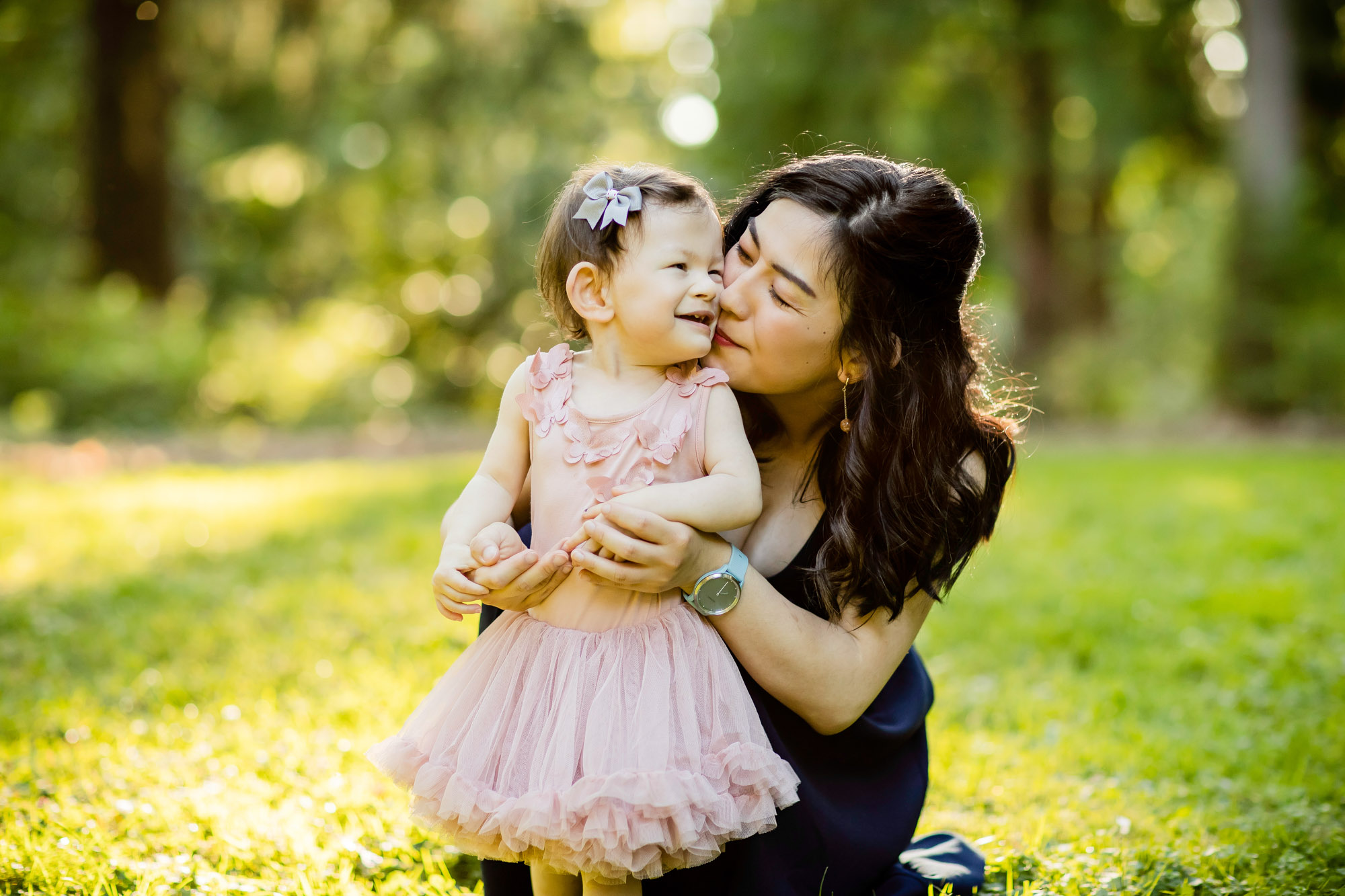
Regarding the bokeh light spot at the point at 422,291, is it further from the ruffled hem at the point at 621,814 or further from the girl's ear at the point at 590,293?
the ruffled hem at the point at 621,814

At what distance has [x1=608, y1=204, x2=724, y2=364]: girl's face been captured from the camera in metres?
2.10

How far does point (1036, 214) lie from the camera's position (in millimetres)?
13750

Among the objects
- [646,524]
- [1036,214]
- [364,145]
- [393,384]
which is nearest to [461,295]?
[393,384]

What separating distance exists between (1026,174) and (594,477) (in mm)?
12851

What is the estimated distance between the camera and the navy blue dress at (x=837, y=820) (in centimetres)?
214

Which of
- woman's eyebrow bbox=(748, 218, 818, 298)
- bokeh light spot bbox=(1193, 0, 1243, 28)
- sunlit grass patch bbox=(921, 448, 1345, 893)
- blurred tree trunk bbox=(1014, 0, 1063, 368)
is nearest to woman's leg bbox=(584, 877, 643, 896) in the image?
sunlit grass patch bbox=(921, 448, 1345, 893)

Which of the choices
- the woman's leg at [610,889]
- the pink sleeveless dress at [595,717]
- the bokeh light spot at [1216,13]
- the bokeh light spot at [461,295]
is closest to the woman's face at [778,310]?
the pink sleeveless dress at [595,717]

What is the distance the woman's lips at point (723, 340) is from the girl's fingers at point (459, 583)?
71 cm

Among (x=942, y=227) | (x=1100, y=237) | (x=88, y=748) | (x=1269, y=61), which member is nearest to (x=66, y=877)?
(x=88, y=748)

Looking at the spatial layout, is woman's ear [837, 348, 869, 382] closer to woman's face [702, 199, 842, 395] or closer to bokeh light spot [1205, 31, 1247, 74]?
woman's face [702, 199, 842, 395]

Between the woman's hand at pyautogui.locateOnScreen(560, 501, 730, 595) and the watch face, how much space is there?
0.12ft

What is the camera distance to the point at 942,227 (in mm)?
2289

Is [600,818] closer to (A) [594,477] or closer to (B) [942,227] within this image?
(A) [594,477]

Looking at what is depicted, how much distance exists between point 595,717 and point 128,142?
12102 millimetres
